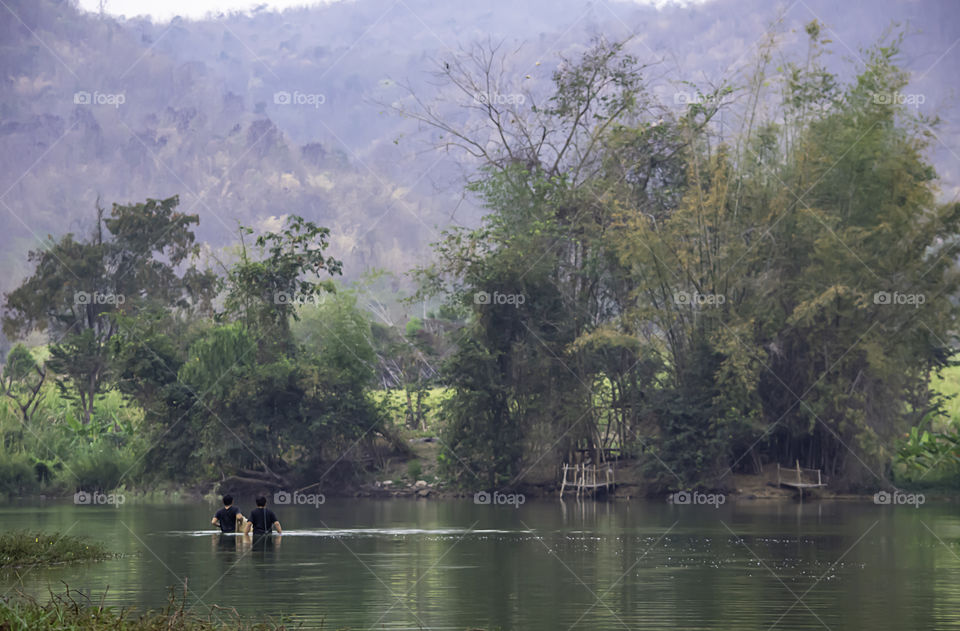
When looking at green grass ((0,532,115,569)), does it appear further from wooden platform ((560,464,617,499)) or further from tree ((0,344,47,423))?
tree ((0,344,47,423))

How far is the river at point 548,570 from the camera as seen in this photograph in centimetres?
1333

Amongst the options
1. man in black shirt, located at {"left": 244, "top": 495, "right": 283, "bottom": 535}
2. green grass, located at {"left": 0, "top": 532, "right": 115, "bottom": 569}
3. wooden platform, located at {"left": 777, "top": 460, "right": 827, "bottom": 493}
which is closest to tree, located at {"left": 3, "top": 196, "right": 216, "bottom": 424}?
wooden platform, located at {"left": 777, "top": 460, "right": 827, "bottom": 493}

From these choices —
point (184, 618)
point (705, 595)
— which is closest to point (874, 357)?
point (705, 595)

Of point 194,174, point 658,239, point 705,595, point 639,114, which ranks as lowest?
point 705,595

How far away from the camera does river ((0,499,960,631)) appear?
13328 mm

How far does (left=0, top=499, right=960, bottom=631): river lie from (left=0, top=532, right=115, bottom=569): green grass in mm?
496

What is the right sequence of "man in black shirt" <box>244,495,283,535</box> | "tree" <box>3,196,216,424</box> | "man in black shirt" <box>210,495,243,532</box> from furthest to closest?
"tree" <box>3,196,216,424</box>
"man in black shirt" <box>244,495,283,535</box>
"man in black shirt" <box>210,495,243,532</box>

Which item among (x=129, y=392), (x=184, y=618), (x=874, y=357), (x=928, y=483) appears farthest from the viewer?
(x=129, y=392)

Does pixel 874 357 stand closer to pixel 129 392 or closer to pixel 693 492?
pixel 693 492

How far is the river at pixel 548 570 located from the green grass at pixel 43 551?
0.50 m

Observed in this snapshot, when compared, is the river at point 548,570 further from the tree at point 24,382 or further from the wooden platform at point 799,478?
the tree at point 24,382

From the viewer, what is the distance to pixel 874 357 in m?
38.0

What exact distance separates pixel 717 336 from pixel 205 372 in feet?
56.5

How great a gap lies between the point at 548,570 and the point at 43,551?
7.41 metres
